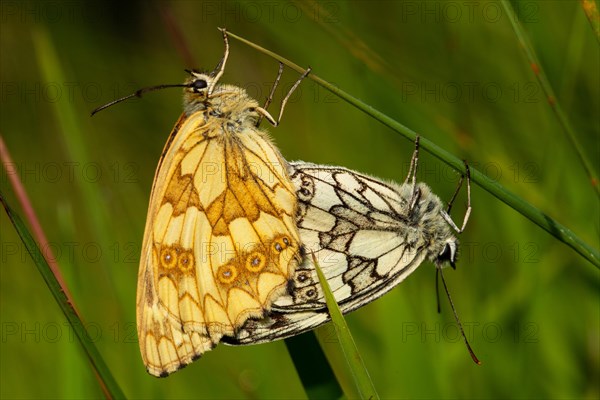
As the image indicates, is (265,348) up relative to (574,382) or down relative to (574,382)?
up

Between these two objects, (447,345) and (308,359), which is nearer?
(308,359)

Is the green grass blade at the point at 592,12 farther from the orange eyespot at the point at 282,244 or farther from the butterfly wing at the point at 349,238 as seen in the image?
the orange eyespot at the point at 282,244

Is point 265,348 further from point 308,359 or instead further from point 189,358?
point 308,359

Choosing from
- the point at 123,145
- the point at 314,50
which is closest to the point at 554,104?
the point at 314,50

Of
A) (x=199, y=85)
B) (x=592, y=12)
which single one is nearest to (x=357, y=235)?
(x=199, y=85)

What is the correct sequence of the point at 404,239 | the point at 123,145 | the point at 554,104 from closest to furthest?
1. the point at 554,104
2. the point at 404,239
3. the point at 123,145

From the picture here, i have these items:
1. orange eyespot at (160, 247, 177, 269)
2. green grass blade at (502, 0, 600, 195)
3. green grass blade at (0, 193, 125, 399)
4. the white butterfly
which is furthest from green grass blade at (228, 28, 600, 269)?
orange eyespot at (160, 247, 177, 269)
